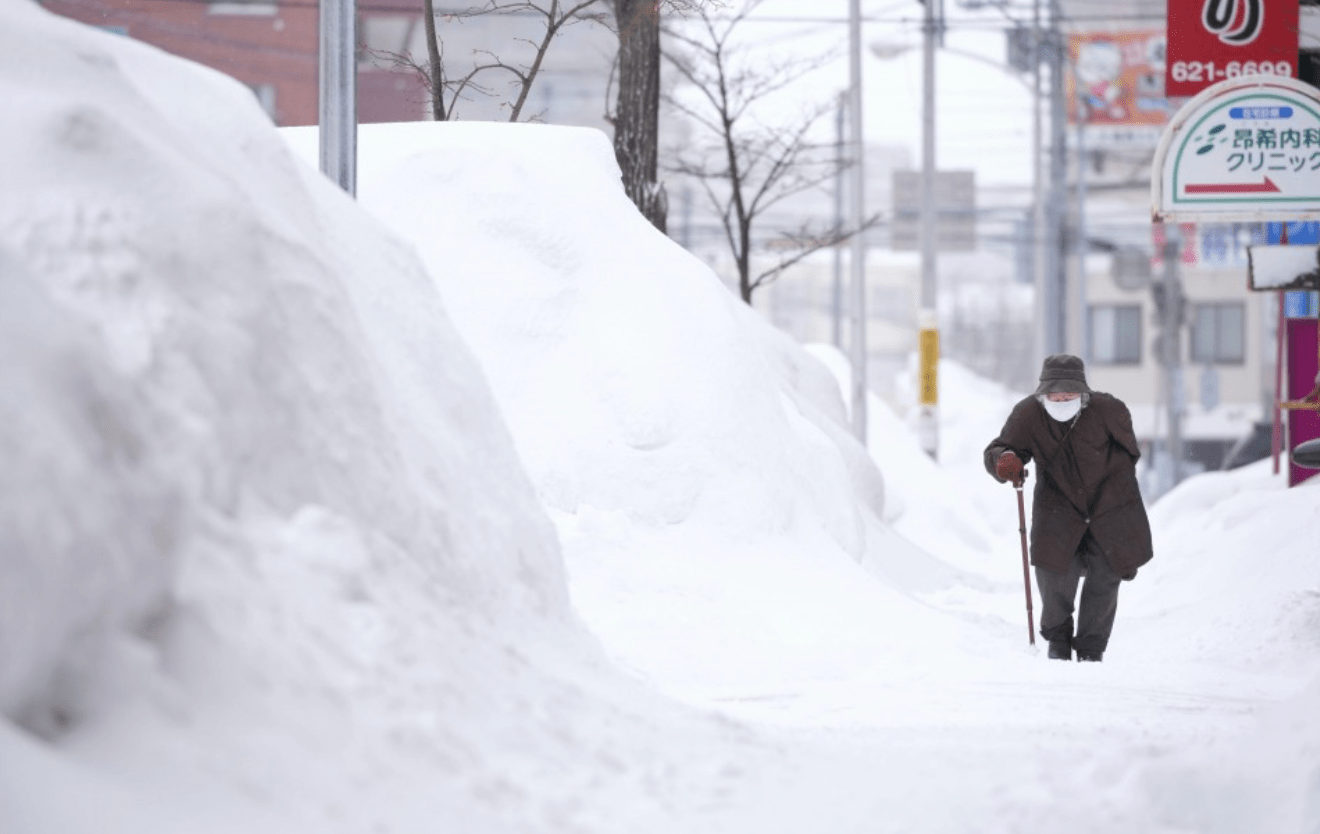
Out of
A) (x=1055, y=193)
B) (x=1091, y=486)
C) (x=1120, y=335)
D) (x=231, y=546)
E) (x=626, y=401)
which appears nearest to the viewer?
(x=231, y=546)

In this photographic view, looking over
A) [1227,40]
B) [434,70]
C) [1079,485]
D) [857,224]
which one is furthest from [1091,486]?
[857,224]

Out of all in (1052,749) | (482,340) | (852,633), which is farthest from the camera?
(482,340)

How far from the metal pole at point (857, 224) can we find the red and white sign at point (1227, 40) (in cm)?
Result: 566

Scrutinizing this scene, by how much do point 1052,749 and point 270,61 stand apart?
32.1 m

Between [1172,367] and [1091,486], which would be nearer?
[1091,486]

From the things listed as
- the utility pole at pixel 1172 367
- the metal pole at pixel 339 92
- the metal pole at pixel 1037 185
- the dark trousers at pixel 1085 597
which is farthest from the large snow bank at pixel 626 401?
the utility pole at pixel 1172 367

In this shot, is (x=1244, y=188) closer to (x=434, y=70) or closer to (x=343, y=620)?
(x=434, y=70)

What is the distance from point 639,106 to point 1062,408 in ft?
18.3

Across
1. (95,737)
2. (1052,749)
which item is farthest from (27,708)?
(1052,749)

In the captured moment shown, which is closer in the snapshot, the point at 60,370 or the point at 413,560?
the point at 60,370

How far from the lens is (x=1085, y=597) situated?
799 centimetres

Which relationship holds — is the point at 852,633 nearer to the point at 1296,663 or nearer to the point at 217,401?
the point at 1296,663

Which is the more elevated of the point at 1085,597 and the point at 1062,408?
the point at 1062,408

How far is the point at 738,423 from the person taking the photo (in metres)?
9.20
